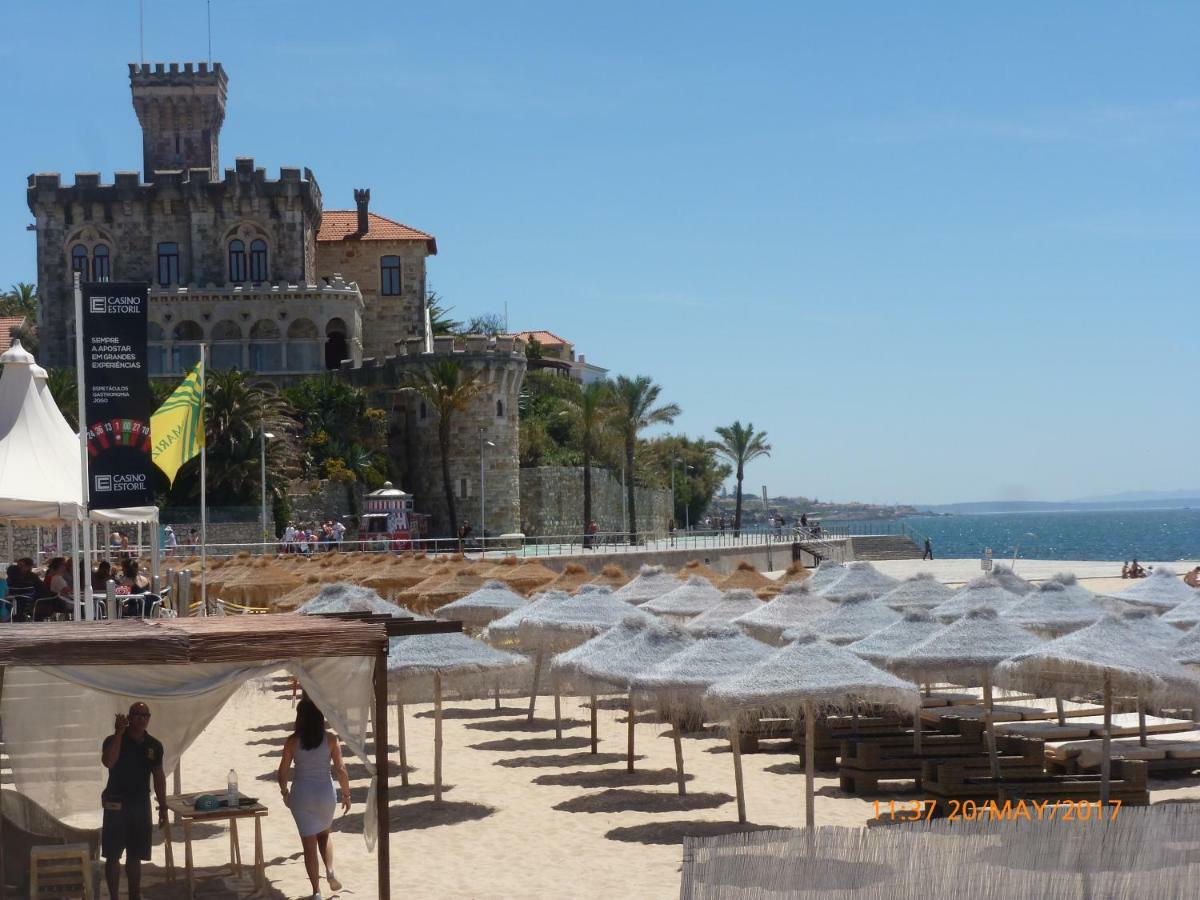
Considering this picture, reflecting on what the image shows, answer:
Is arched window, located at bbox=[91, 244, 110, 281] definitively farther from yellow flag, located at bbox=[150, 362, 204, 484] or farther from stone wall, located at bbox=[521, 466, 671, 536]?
yellow flag, located at bbox=[150, 362, 204, 484]

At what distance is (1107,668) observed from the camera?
1334cm

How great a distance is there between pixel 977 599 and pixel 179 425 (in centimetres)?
1086

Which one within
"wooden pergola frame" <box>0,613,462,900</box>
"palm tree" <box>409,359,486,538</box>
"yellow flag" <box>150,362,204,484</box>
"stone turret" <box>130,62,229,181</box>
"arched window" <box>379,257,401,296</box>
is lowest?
"wooden pergola frame" <box>0,613,462,900</box>

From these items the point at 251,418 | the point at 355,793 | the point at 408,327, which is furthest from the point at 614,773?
the point at 408,327

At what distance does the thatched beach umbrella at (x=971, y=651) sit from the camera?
574 inches

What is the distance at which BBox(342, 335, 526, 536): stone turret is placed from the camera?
2111 inches

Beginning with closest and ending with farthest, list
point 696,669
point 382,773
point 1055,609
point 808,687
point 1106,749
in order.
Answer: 1. point 382,773
2. point 808,687
3. point 1106,749
4. point 696,669
5. point 1055,609

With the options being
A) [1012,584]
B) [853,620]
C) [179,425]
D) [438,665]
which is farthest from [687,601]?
[438,665]

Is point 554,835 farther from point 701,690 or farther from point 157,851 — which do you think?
point 157,851

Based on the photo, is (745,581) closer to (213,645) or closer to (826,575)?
(826,575)

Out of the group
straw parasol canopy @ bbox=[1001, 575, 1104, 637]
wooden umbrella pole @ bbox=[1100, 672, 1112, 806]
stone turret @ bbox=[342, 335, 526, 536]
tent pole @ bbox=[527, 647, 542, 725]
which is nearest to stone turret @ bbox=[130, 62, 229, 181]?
stone turret @ bbox=[342, 335, 526, 536]

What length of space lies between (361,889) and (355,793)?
4556 millimetres

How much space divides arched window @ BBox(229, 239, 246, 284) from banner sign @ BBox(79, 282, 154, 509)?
4329 cm

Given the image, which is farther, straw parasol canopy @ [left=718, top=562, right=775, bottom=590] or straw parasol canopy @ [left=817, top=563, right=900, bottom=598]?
straw parasol canopy @ [left=718, top=562, right=775, bottom=590]
